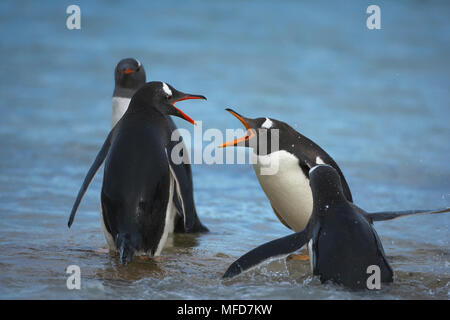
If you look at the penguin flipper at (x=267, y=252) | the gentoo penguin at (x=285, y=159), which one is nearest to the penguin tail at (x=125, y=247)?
the penguin flipper at (x=267, y=252)

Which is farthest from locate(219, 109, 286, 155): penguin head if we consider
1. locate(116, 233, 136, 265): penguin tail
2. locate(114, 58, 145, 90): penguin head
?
locate(114, 58, 145, 90): penguin head

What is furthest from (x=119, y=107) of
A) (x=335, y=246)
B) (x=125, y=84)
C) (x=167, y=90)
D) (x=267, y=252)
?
(x=335, y=246)

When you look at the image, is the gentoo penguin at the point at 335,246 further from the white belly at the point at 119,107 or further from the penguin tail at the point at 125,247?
the white belly at the point at 119,107

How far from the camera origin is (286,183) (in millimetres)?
4324

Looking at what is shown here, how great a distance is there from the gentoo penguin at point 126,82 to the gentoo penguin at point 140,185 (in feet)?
4.02

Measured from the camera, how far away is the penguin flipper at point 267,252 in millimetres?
3305

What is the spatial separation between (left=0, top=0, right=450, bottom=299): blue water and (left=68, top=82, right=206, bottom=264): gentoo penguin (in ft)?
0.59

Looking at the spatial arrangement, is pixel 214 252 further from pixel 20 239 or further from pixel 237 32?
pixel 237 32

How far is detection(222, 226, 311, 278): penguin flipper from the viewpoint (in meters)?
3.30

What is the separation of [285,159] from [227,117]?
5640mm

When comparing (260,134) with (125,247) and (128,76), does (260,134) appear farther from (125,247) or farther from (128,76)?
(128,76)
